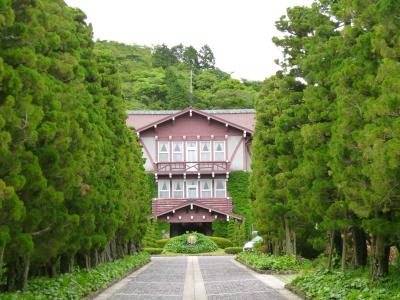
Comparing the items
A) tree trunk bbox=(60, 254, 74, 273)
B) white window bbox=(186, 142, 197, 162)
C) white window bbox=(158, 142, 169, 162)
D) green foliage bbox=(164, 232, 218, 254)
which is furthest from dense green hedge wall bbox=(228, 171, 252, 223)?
tree trunk bbox=(60, 254, 74, 273)

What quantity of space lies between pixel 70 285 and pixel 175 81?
6386 centimetres

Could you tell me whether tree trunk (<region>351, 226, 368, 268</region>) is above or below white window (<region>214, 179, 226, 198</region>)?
below

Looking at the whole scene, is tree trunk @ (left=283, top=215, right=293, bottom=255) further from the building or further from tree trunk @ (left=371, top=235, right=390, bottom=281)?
the building

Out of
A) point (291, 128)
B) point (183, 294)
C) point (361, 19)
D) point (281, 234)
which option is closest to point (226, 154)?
point (281, 234)

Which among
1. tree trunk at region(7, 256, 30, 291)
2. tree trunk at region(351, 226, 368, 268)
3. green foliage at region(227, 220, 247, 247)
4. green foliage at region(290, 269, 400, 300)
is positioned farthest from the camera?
green foliage at region(227, 220, 247, 247)

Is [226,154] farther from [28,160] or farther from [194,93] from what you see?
[28,160]

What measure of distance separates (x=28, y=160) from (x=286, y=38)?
1274cm

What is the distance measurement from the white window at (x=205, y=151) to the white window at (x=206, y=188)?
68.5 inches

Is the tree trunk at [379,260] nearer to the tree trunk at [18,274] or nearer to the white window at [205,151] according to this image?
the tree trunk at [18,274]

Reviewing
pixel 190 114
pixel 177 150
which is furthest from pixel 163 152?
pixel 190 114

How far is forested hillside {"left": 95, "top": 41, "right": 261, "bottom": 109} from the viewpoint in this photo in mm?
77438

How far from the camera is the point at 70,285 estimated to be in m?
16.0

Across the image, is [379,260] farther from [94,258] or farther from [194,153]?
[194,153]

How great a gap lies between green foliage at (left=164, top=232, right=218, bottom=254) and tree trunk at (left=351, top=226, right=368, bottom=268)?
28.4 meters
